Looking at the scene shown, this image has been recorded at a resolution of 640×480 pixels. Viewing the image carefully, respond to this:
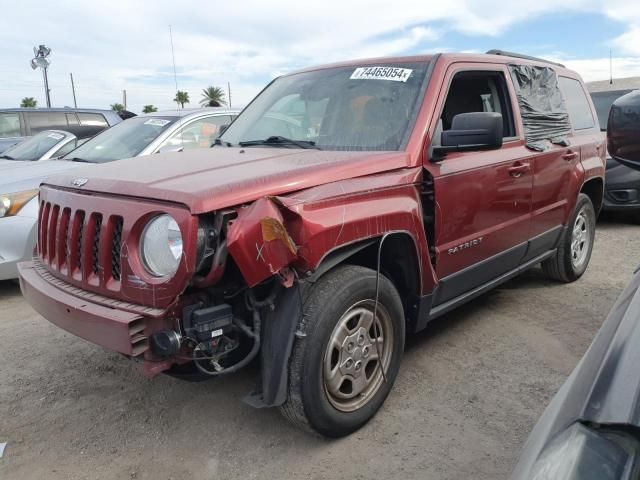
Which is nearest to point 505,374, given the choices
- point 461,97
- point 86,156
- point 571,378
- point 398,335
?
point 398,335

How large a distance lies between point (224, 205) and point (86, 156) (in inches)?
163

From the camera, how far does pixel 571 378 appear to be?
139 cm

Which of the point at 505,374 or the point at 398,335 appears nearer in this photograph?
the point at 398,335

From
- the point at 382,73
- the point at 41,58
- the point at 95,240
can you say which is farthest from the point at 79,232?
the point at 41,58

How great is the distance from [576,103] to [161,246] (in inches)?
168

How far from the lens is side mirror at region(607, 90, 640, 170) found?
2.17m

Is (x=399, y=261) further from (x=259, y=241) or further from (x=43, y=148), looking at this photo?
(x=43, y=148)

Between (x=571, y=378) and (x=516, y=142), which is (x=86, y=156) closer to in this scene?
(x=516, y=142)

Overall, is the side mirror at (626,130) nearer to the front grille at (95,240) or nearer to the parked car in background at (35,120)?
the front grille at (95,240)

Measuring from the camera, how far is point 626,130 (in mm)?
2215

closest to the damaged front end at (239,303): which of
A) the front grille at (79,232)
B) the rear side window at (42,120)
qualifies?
the front grille at (79,232)

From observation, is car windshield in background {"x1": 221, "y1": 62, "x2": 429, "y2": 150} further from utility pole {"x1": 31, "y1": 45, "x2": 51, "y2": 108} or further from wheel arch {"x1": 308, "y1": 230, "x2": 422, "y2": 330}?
utility pole {"x1": 31, "y1": 45, "x2": 51, "y2": 108}

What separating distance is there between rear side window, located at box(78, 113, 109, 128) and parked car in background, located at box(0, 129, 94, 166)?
11.4 ft

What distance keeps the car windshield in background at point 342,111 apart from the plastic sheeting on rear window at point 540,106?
1099 millimetres
